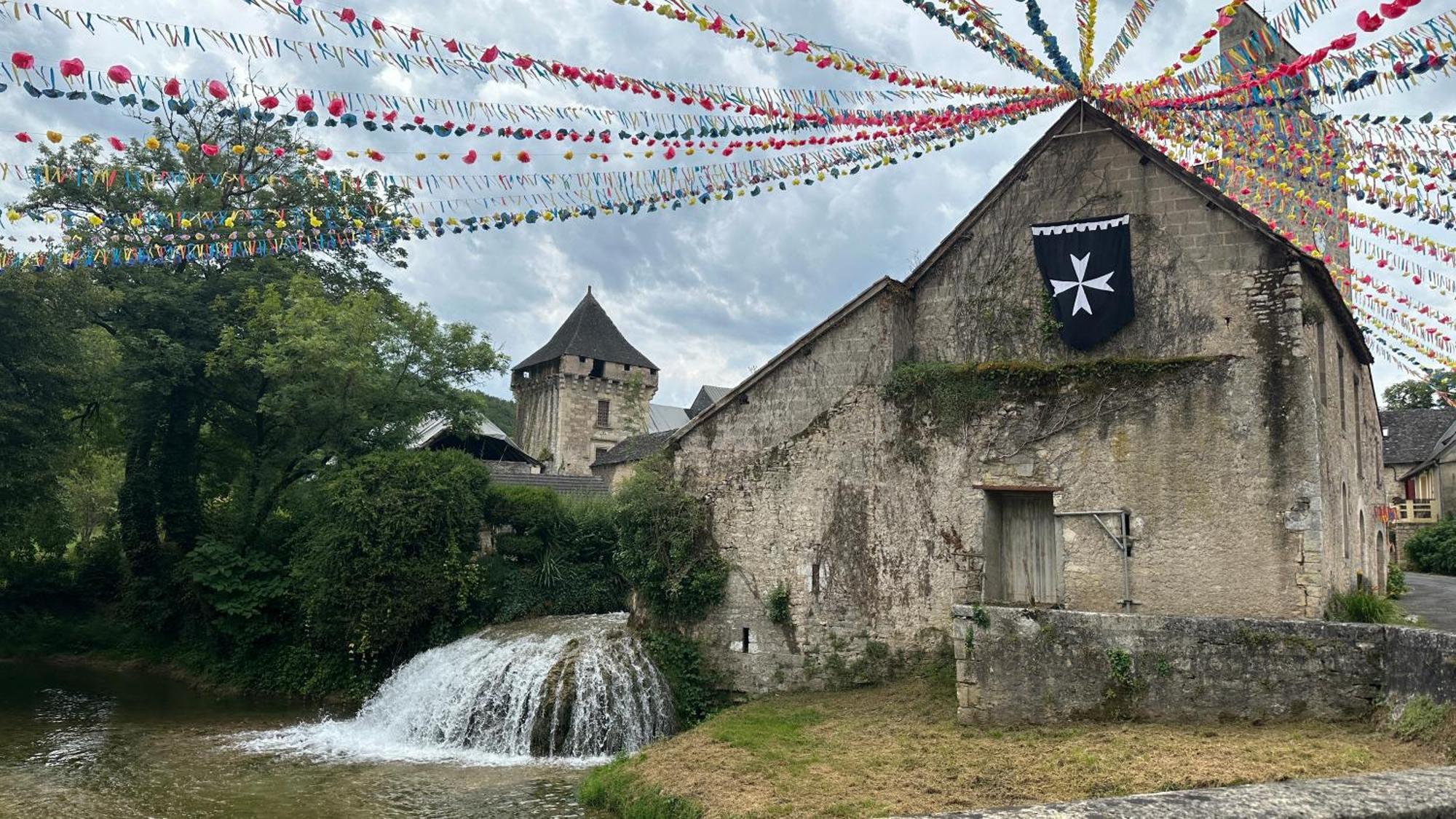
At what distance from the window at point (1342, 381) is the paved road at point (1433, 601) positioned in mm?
2753

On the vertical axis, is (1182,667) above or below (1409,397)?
below

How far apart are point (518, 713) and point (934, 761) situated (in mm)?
6443

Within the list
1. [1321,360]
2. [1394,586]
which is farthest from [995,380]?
[1394,586]

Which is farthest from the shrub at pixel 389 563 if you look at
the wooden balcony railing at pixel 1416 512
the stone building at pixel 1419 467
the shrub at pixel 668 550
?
the wooden balcony railing at pixel 1416 512

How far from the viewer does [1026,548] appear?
12.1 metres

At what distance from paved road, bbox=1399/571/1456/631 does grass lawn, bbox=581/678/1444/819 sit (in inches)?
172

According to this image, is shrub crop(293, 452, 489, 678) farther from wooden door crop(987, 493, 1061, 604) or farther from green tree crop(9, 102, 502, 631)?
wooden door crop(987, 493, 1061, 604)

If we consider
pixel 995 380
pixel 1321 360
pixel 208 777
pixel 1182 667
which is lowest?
pixel 208 777

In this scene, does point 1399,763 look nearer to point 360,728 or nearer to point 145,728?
point 360,728

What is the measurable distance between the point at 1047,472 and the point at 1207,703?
3.48m

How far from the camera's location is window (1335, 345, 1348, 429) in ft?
41.4

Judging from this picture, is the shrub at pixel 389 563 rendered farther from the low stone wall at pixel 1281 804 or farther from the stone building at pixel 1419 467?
the stone building at pixel 1419 467

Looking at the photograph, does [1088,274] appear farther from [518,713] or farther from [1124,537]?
[518,713]

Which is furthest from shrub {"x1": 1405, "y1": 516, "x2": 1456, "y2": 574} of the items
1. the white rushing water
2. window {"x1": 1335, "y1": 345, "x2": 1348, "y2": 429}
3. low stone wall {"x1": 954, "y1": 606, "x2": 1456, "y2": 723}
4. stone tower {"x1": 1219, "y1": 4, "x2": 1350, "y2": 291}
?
the white rushing water
